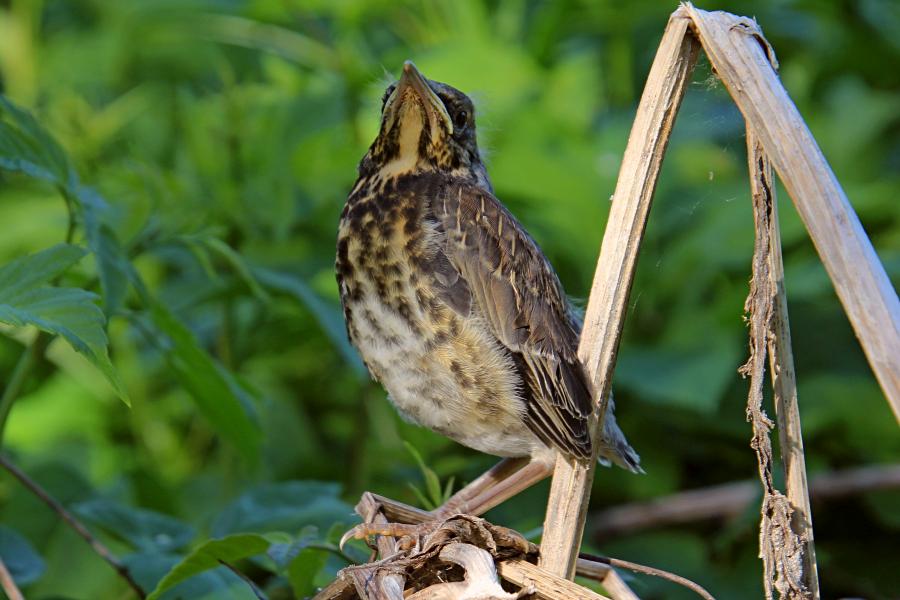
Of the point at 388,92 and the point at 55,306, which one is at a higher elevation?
the point at 388,92

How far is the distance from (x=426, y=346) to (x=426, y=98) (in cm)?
45

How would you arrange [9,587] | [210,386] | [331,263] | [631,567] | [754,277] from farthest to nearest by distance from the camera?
[331,263] < [210,386] < [9,587] < [631,567] < [754,277]

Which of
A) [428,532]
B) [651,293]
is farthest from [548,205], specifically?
[428,532]

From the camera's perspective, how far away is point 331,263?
10.0 ft

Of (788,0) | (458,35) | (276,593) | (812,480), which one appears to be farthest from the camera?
(788,0)

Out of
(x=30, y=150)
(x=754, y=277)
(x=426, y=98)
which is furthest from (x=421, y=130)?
(x=754, y=277)

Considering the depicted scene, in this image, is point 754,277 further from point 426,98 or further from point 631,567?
point 426,98

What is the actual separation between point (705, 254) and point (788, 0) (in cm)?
118

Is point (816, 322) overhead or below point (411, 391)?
overhead

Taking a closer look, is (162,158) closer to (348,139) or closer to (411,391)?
(348,139)

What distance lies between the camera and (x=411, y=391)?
180 centimetres

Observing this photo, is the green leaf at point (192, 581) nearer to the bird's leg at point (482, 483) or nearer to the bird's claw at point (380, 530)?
the bird's claw at point (380, 530)

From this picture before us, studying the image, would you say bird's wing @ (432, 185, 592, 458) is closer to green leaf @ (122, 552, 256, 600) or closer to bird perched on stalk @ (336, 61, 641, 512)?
bird perched on stalk @ (336, 61, 641, 512)

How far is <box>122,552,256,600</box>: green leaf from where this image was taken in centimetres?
165
